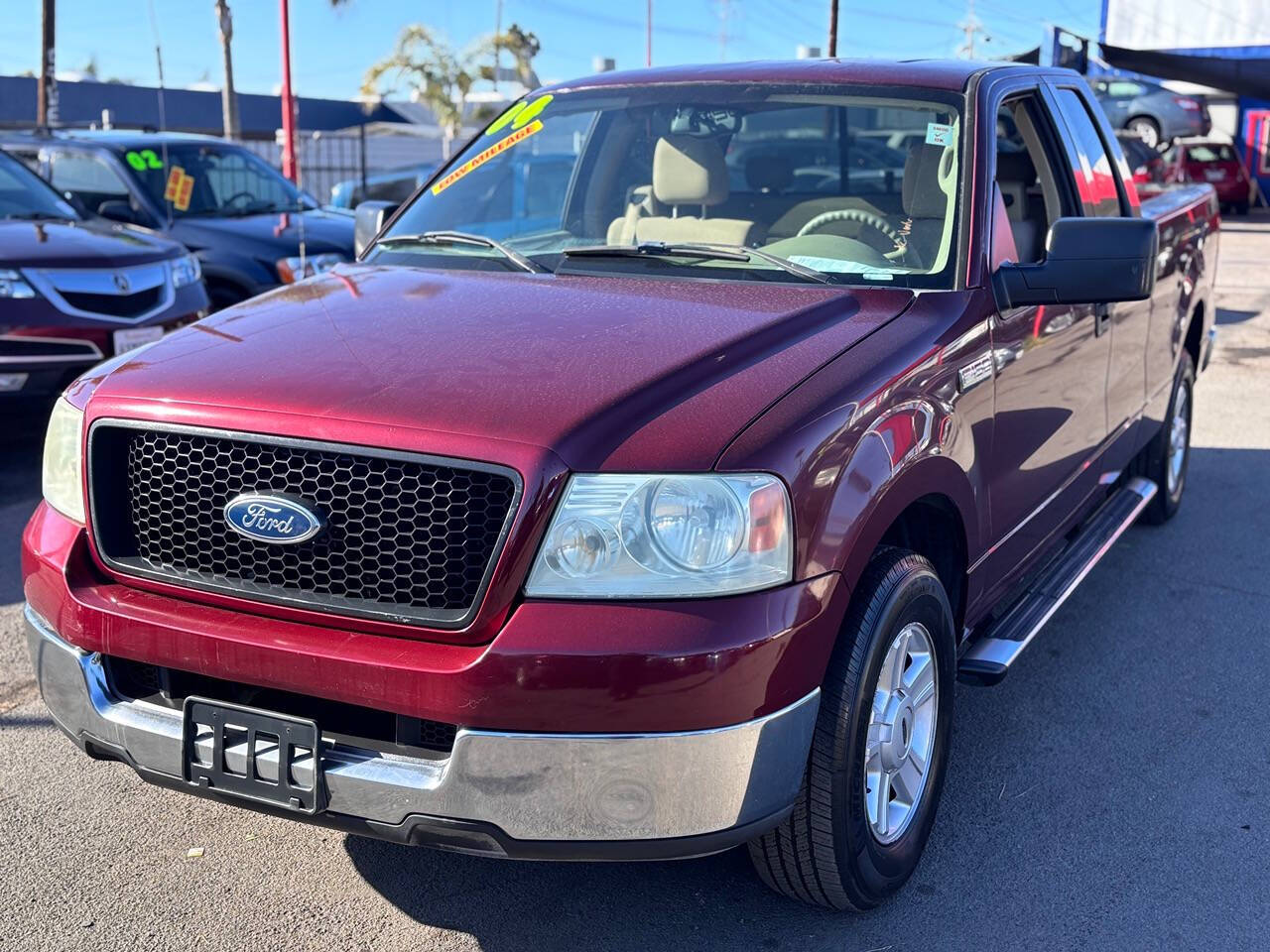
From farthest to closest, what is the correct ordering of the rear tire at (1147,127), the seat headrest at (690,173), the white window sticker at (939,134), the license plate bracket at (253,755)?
Answer: 1. the rear tire at (1147,127)
2. the seat headrest at (690,173)
3. the white window sticker at (939,134)
4. the license plate bracket at (253,755)

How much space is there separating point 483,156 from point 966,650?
2144 mm

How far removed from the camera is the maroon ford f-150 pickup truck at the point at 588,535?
241 cm

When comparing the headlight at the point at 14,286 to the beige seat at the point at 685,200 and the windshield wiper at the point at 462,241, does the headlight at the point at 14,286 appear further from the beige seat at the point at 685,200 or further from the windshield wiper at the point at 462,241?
the beige seat at the point at 685,200

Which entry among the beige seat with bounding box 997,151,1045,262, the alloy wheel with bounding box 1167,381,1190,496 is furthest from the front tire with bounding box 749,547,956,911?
the alloy wheel with bounding box 1167,381,1190,496

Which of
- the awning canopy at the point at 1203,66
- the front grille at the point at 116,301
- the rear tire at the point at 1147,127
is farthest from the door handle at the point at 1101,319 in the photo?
the rear tire at the point at 1147,127

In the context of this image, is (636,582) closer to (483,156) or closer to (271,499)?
(271,499)

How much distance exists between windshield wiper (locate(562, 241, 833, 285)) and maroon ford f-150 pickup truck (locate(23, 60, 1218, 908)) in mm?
13

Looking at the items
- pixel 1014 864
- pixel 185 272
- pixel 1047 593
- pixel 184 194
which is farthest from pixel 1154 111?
pixel 1014 864

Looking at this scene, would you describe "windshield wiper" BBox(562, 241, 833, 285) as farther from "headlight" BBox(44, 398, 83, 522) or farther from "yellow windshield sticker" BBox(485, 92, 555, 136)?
"headlight" BBox(44, 398, 83, 522)

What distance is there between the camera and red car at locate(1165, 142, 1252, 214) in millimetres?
27047

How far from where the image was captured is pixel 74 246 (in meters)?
6.80

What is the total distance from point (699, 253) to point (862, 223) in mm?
512

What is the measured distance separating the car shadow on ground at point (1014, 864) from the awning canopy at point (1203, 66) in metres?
22.3

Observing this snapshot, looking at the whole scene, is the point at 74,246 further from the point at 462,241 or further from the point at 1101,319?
the point at 1101,319
